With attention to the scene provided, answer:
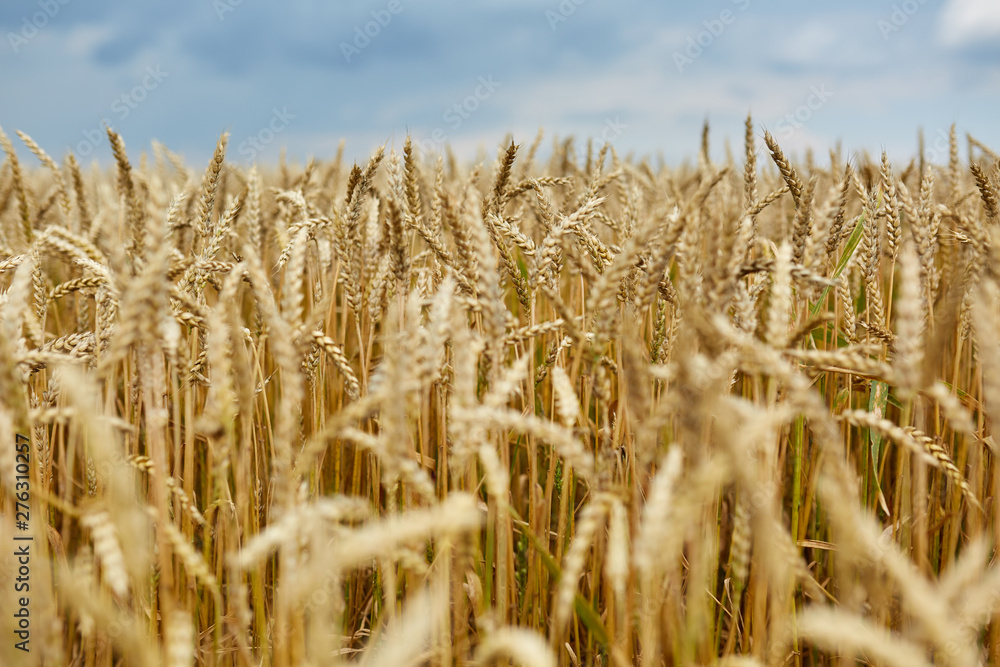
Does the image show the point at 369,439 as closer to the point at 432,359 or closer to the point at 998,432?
the point at 432,359

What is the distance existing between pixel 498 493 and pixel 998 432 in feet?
1.79

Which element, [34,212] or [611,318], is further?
[34,212]

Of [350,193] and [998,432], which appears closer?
[998,432]

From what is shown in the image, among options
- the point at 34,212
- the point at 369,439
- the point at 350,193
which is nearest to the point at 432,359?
the point at 369,439

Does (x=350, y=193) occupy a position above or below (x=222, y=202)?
below

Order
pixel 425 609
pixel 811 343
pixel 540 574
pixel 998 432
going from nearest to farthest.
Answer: pixel 425 609, pixel 998 432, pixel 540 574, pixel 811 343

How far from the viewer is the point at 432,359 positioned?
852mm

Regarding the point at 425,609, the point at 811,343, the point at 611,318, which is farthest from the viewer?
the point at 811,343

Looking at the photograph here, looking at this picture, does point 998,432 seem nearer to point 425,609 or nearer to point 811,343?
point 425,609

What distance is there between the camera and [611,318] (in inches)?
36.5

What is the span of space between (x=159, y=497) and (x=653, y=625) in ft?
2.09

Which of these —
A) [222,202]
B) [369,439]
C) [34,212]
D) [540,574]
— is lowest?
[540,574]

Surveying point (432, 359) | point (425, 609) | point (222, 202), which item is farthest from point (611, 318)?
point (222, 202)

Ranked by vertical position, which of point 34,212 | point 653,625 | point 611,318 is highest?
point 34,212
